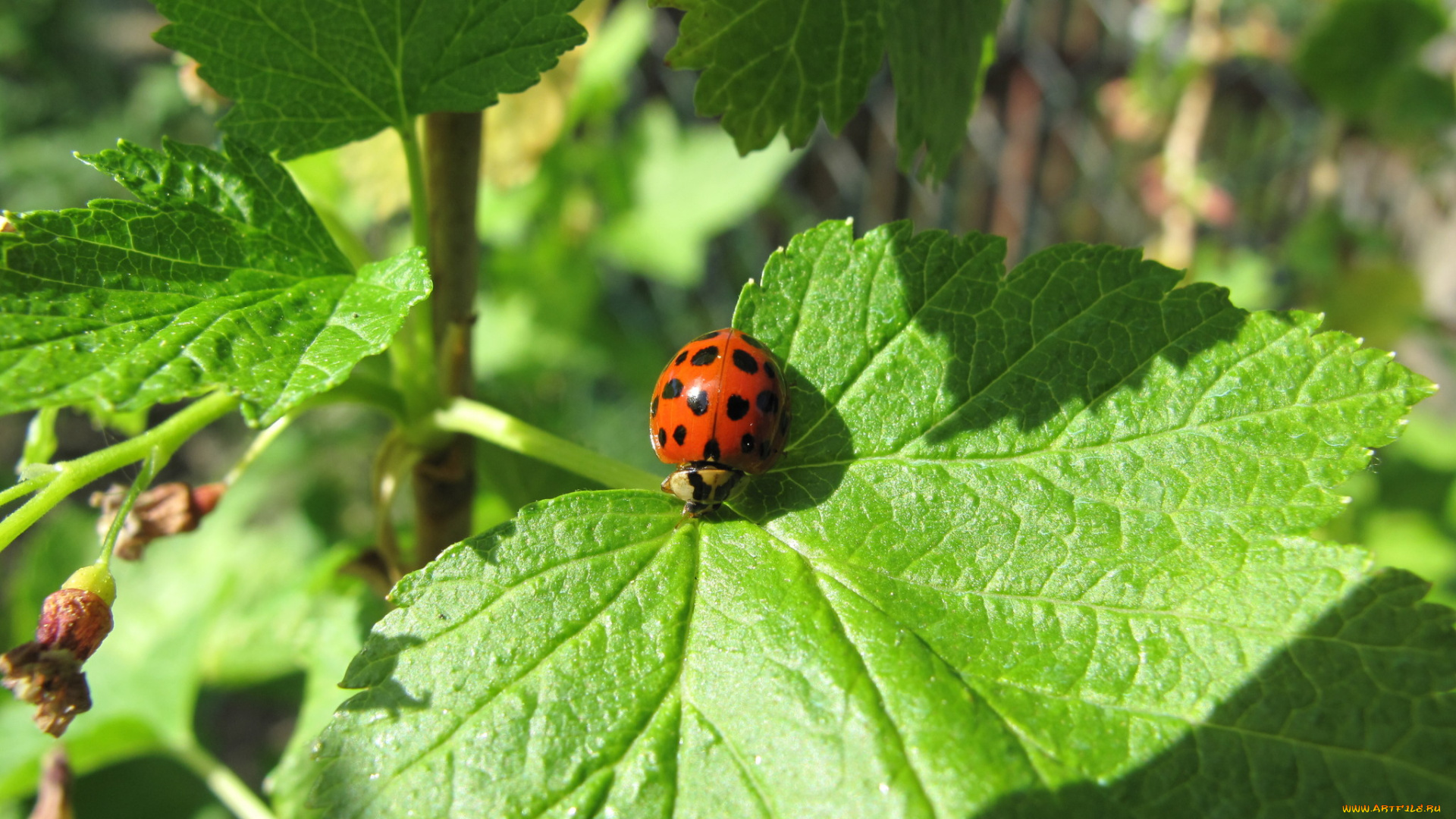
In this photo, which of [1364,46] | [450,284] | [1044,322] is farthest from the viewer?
[1364,46]

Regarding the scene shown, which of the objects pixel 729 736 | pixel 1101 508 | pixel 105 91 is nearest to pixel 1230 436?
pixel 1101 508

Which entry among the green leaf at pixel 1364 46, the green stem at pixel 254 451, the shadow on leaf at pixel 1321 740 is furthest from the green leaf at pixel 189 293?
the green leaf at pixel 1364 46

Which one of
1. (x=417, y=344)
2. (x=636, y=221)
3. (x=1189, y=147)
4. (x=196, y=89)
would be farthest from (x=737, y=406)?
(x=636, y=221)

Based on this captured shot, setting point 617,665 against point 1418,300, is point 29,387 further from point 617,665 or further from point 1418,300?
point 1418,300

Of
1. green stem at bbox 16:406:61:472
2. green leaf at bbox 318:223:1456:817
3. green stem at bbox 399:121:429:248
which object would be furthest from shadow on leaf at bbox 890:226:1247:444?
green stem at bbox 16:406:61:472

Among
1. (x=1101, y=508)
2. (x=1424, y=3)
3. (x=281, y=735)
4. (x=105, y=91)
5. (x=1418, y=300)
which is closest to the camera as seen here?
(x=1101, y=508)

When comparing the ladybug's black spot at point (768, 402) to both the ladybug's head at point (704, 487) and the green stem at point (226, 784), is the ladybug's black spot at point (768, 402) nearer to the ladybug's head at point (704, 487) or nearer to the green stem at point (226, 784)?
the ladybug's head at point (704, 487)

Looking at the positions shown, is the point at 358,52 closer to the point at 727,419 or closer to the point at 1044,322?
the point at 727,419
